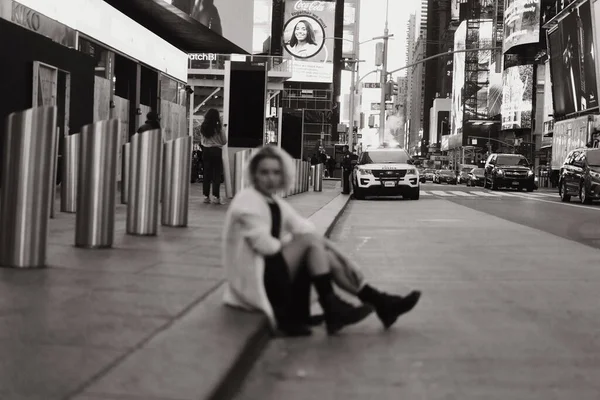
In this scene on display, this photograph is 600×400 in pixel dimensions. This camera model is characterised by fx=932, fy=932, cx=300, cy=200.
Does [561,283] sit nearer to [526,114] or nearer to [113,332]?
[113,332]

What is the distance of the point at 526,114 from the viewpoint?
123438mm

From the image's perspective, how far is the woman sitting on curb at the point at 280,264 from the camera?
18.5 ft

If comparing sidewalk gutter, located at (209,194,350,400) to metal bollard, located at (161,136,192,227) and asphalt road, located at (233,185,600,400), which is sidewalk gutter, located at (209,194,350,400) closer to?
asphalt road, located at (233,185,600,400)

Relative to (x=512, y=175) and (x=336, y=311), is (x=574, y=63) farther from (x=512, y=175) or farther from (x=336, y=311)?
(x=336, y=311)

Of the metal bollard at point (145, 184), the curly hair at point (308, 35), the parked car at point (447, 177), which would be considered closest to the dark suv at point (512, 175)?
the parked car at point (447, 177)

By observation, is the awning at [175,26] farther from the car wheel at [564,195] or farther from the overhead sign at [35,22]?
the car wheel at [564,195]

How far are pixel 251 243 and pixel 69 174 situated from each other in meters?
8.66

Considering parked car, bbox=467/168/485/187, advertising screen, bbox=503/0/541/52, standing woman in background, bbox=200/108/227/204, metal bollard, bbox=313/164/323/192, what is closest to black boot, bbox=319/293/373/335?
standing woman in background, bbox=200/108/227/204

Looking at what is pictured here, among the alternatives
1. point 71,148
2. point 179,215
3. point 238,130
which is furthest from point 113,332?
point 238,130

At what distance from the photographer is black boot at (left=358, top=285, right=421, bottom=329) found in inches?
238

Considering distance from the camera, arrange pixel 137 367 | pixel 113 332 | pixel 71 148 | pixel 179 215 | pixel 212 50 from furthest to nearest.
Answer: pixel 212 50 → pixel 71 148 → pixel 179 215 → pixel 113 332 → pixel 137 367

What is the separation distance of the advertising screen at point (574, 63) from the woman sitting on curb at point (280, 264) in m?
58.4

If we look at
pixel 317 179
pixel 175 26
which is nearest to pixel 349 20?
pixel 317 179

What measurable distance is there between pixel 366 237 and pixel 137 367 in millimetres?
10213
